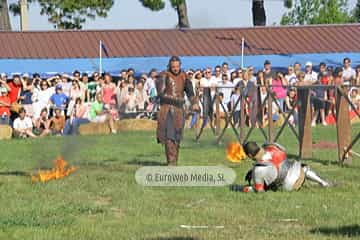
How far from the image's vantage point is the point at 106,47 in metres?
32.1

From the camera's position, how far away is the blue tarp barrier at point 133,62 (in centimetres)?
2950

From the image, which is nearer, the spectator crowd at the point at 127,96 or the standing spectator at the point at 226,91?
the spectator crowd at the point at 127,96

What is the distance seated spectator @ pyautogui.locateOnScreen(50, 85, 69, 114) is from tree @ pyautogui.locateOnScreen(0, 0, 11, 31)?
15494 millimetres

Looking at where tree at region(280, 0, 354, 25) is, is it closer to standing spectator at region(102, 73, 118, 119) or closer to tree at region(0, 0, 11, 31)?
tree at region(0, 0, 11, 31)

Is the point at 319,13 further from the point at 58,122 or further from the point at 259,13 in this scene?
the point at 58,122

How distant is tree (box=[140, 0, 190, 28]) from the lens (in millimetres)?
38050

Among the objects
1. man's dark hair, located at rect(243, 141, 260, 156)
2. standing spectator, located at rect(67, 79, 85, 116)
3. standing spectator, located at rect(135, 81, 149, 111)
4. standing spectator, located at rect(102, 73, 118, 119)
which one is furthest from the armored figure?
standing spectator, located at rect(67, 79, 85, 116)

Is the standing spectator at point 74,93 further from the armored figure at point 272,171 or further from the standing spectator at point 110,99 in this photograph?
the armored figure at point 272,171

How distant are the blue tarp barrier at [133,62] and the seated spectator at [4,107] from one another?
3.31 m

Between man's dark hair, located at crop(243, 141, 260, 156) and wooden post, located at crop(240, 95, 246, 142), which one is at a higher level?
man's dark hair, located at crop(243, 141, 260, 156)

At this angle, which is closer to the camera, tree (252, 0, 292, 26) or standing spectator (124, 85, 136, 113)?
standing spectator (124, 85, 136, 113)

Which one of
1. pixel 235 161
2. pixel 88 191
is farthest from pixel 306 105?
pixel 88 191

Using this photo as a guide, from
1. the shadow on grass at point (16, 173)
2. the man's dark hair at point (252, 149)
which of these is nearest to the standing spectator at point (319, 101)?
the shadow on grass at point (16, 173)

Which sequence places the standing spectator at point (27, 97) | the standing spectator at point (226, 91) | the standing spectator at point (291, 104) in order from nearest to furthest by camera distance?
the standing spectator at point (291, 104), the standing spectator at point (226, 91), the standing spectator at point (27, 97)
